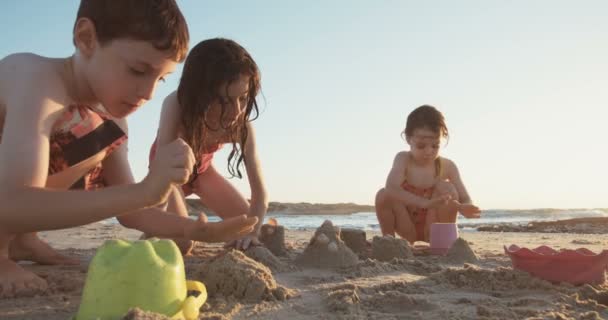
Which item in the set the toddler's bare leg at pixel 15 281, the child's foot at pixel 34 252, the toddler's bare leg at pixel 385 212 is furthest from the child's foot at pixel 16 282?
the toddler's bare leg at pixel 385 212

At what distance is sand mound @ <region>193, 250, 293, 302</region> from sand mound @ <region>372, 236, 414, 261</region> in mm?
1346

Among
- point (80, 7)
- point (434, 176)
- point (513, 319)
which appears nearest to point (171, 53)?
point (80, 7)

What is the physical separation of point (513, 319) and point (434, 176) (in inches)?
123

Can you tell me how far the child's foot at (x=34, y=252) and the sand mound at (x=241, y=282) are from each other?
1274mm

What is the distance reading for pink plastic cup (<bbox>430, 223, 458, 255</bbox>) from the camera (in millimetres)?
3770

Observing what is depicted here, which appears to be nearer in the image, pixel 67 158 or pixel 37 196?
pixel 37 196

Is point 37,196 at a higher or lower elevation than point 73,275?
higher

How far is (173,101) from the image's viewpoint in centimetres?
343

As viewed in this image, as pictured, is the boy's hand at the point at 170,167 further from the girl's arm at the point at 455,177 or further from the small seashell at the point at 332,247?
the girl's arm at the point at 455,177

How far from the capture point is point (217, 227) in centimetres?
223

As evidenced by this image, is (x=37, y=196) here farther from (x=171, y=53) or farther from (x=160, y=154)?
(x=171, y=53)

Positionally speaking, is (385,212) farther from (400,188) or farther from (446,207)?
(446,207)

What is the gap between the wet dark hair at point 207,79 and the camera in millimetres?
3252

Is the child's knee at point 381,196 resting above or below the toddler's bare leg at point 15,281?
above
